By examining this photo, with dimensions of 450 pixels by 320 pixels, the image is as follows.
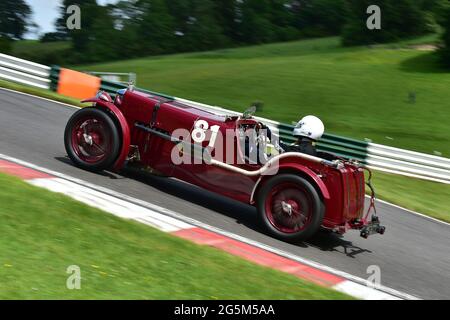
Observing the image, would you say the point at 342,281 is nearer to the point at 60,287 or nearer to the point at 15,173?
the point at 60,287

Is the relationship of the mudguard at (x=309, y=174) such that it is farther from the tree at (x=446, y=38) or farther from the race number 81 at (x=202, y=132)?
the tree at (x=446, y=38)

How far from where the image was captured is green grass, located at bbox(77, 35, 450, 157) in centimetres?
2525

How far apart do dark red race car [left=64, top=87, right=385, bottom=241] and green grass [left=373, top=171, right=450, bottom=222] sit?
440 cm

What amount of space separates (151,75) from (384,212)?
110ft

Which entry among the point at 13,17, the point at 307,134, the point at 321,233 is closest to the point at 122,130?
the point at 307,134

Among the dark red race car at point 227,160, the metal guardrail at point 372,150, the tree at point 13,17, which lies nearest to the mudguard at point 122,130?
the dark red race car at point 227,160

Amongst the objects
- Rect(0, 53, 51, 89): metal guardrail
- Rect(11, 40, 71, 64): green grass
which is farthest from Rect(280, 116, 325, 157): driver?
Rect(11, 40, 71, 64): green grass

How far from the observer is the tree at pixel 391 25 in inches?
2415

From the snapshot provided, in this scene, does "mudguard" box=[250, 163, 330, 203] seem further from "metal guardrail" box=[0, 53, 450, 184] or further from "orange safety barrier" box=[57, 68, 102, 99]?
"orange safety barrier" box=[57, 68, 102, 99]

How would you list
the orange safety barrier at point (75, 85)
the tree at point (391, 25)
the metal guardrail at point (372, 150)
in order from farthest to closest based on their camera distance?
the tree at point (391, 25) → the orange safety barrier at point (75, 85) → the metal guardrail at point (372, 150)

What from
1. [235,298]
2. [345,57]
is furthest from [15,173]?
[345,57]

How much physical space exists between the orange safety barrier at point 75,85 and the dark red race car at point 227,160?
8117mm

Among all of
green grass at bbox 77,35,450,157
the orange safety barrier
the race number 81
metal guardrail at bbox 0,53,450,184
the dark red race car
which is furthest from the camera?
green grass at bbox 77,35,450,157

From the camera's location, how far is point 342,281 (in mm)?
6555
